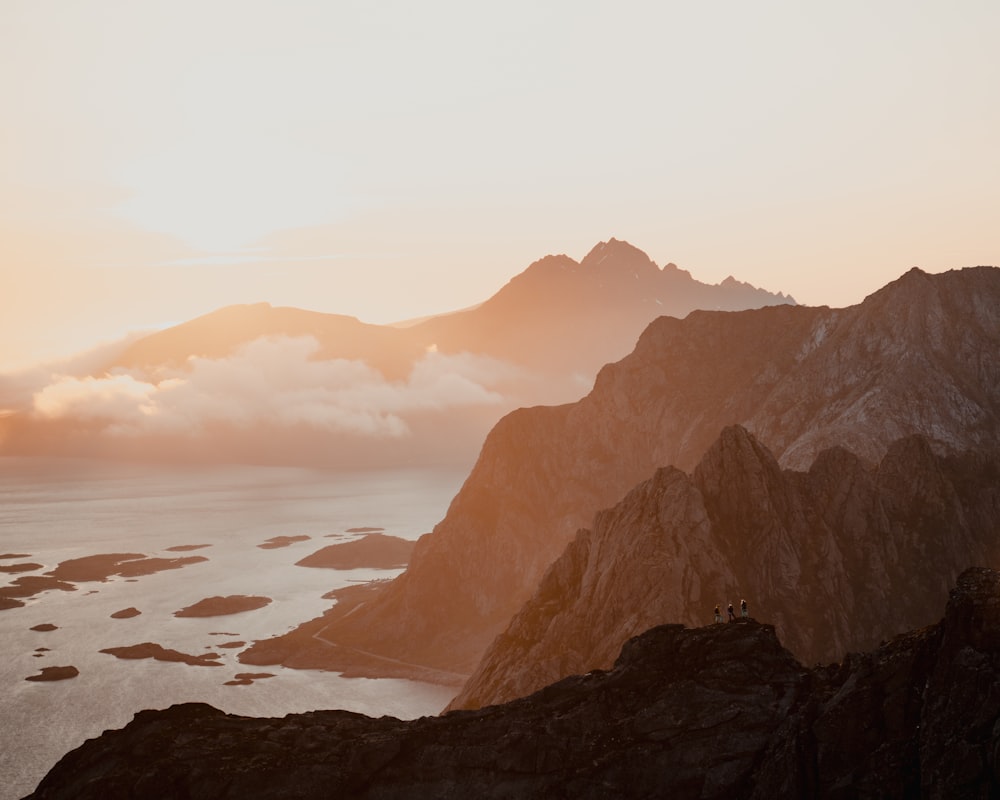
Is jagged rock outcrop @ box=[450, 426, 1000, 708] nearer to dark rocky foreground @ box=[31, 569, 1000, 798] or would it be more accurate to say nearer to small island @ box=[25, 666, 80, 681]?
dark rocky foreground @ box=[31, 569, 1000, 798]

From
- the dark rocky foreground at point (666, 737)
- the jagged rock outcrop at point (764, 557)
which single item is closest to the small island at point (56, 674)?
the jagged rock outcrop at point (764, 557)

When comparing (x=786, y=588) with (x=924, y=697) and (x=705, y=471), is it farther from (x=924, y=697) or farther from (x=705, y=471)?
(x=924, y=697)

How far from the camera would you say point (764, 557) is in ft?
455

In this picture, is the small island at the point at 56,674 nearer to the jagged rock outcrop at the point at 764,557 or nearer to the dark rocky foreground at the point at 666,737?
the jagged rock outcrop at the point at 764,557

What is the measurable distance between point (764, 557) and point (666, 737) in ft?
303

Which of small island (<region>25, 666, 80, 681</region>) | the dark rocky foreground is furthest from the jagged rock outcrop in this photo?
small island (<region>25, 666, 80, 681</region>)

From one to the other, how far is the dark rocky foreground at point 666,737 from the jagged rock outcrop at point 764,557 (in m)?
67.8

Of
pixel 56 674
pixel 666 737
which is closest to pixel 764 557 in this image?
pixel 666 737

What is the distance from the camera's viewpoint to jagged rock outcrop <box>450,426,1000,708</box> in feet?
418

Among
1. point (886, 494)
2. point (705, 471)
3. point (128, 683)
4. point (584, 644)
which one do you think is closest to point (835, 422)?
point (886, 494)

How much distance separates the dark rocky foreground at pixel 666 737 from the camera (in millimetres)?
45375

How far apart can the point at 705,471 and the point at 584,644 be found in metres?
34.2

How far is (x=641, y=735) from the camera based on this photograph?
169ft

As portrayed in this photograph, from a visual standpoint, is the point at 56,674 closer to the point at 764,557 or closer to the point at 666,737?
the point at 764,557
